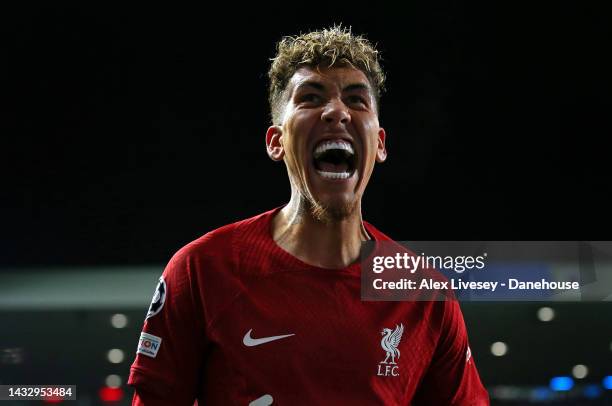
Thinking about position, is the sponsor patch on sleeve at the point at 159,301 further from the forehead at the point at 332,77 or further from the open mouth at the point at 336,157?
the forehead at the point at 332,77

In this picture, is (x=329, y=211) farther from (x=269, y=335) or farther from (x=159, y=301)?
(x=159, y=301)

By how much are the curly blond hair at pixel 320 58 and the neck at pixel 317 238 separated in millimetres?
285

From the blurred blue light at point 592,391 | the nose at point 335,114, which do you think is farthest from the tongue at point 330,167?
the blurred blue light at point 592,391

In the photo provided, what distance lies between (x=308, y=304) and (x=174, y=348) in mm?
318

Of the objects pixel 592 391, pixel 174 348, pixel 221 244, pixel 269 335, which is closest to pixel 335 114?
pixel 221 244

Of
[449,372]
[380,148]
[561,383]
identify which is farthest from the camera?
[561,383]

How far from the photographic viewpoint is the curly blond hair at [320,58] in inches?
73.1

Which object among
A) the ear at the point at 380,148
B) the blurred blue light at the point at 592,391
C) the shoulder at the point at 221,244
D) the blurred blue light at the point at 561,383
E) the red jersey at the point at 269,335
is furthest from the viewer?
the blurred blue light at the point at 561,383

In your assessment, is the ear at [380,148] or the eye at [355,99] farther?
the ear at [380,148]

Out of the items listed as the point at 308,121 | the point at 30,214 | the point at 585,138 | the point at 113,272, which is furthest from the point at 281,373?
the point at 585,138

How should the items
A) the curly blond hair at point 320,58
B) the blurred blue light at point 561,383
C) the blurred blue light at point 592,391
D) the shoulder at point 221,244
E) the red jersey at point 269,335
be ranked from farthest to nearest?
the blurred blue light at point 561,383, the blurred blue light at point 592,391, the curly blond hair at point 320,58, the shoulder at point 221,244, the red jersey at point 269,335

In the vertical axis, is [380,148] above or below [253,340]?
above

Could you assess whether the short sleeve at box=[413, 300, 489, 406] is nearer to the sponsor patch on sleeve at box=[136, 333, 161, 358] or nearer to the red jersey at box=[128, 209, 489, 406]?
→ the red jersey at box=[128, 209, 489, 406]

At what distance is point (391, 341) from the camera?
5.68 feet
